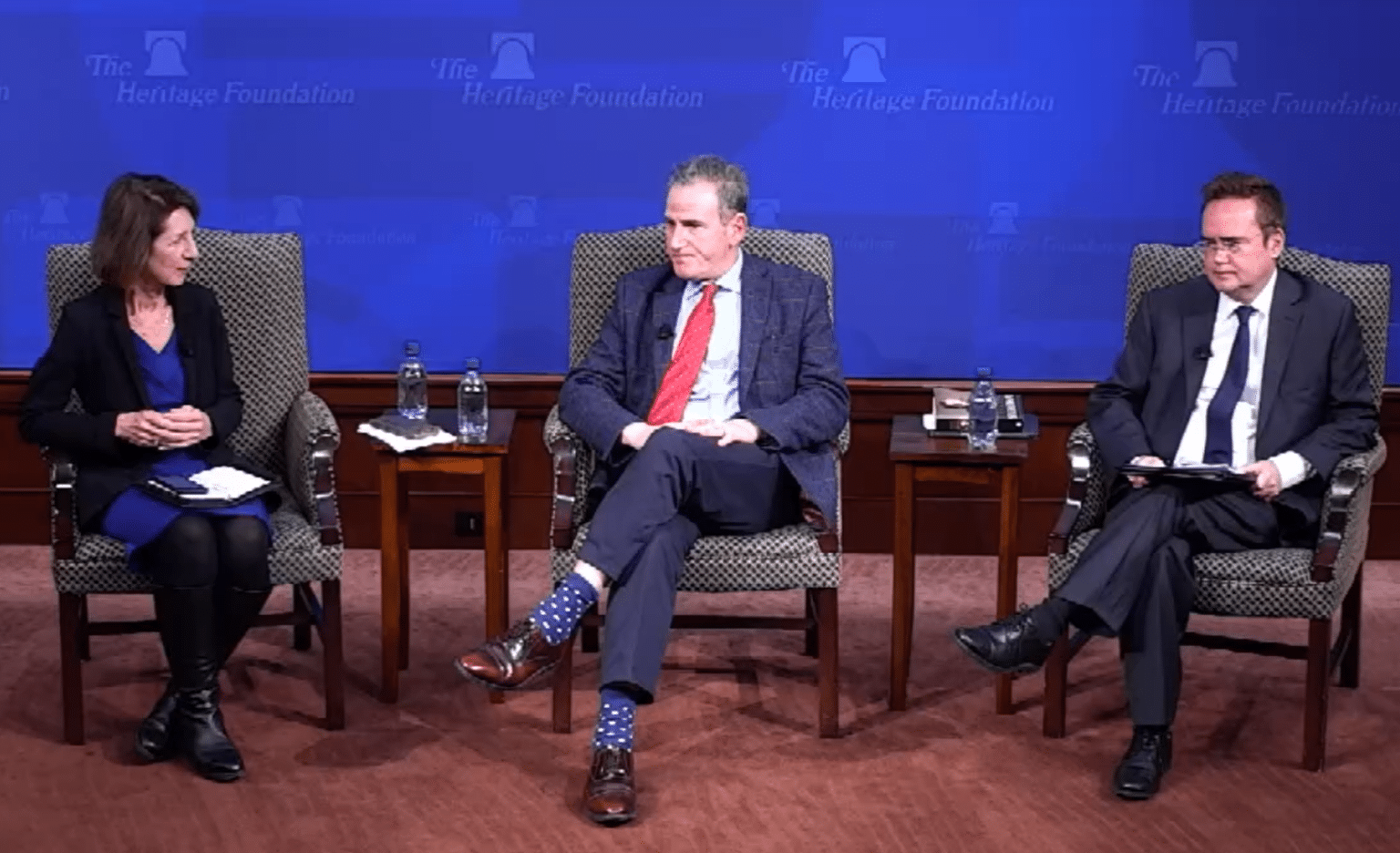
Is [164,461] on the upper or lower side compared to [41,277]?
lower

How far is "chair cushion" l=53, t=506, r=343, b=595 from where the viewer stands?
14.9 ft

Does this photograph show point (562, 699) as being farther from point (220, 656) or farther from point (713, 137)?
point (713, 137)

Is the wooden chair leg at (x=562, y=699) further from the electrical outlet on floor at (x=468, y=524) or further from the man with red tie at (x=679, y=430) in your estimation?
the electrical outlet on floor at (x=468, y=524)

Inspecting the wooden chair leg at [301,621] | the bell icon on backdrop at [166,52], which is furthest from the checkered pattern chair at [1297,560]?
the bell icon on backdrop at [166,52]

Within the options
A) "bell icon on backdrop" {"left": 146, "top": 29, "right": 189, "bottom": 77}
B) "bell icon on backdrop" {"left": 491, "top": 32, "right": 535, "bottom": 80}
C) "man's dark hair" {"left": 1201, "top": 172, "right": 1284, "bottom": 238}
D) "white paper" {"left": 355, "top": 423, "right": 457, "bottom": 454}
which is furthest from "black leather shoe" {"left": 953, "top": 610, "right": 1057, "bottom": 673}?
"bell icon on backdrop" {"left": 146, "top": 29, "right": 189, "bottom": 77}

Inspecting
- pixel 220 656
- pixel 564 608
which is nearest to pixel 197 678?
pixel 220 656

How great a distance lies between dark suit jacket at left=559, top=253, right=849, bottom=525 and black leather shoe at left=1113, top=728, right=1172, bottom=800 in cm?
85

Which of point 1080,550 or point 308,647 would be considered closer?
point 1080,550

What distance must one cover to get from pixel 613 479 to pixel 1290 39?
2481mm

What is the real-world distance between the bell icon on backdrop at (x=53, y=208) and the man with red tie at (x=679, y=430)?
6.38 ft

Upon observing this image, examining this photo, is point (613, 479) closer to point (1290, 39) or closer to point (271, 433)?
point (271, 433)

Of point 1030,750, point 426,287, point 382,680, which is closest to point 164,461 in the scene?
point 382,680

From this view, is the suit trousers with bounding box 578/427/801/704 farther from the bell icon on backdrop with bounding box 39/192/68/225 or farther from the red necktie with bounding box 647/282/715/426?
the bell icon on backdrop with bounding box 39/192/68/225

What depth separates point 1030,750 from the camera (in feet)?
15.2
